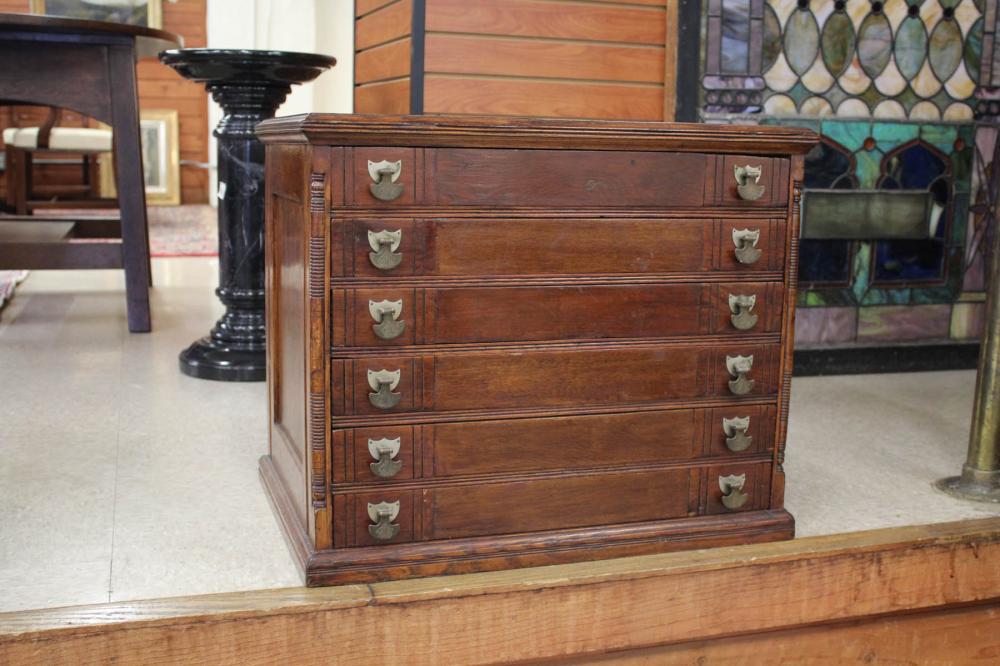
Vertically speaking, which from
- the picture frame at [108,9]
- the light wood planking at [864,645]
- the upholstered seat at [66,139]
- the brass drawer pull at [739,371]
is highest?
the picture frame at [108,9]

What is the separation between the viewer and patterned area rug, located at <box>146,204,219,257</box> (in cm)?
608

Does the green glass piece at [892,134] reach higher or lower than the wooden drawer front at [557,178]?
higher

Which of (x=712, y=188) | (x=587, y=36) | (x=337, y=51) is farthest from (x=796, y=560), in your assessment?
(x=337, y=51)

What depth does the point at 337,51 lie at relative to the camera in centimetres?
586

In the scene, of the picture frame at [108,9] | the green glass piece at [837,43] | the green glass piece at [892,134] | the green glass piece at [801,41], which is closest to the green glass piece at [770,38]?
the green glass piece at [801,41]

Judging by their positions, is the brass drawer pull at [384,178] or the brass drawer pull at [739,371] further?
the brass drawer pull at [739,371]

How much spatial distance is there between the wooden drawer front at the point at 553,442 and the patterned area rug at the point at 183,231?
11.1ft

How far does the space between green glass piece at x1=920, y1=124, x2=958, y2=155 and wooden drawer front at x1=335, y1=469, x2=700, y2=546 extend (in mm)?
1729

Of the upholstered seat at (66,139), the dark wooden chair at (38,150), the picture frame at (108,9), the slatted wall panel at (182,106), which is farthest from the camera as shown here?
the slatted wall panel at (182,106)

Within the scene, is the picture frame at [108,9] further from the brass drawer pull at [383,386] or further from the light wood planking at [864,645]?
the light wood planking at [864,645]

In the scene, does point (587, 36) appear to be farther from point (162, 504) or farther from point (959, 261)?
point (162, 504)

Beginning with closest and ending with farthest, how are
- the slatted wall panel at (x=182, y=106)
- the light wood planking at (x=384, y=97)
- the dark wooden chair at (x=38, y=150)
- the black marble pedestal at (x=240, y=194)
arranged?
the black marble pedestal at (x=240, y=194) < the light wood planking at (x=384, y=97) < the dark wooden chair at (x=38, y=150) < the slatted wall panel at (x=182, y=106)

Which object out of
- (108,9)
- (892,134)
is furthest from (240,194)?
(108,9)

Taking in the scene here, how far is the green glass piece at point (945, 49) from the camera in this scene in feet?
10.1
